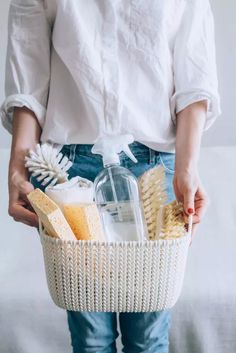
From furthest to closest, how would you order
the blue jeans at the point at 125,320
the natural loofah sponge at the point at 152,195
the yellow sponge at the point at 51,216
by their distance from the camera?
the blue jeans at the point at 125,320
the natural loofah sponge at the point at 152,195
the yellow sponge at the point at 51,216

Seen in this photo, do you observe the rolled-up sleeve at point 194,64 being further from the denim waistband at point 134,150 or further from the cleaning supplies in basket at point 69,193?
the cleaning supplies in basket at point 69,193

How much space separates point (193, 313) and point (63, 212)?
1.66 feet

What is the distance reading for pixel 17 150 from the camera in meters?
0.85

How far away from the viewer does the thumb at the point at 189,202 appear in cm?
72

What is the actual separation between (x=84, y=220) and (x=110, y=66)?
28 cm

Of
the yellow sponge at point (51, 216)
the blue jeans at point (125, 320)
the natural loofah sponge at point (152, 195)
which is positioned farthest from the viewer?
the blue jeans at point (125, 320)

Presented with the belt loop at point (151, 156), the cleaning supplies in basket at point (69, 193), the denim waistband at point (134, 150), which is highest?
the cleaning supplies in basket at point (69, 193)

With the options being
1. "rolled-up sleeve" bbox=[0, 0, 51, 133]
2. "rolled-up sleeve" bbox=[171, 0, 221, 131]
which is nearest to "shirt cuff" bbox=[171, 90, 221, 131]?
"rolled-up sleeve" bbox=[171, 0, 221, 131]

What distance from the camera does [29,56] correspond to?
887 millimetres

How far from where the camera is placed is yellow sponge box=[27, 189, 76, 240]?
2.09 ft

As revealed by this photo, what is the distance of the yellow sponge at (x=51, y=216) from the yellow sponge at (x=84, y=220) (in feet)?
0.04

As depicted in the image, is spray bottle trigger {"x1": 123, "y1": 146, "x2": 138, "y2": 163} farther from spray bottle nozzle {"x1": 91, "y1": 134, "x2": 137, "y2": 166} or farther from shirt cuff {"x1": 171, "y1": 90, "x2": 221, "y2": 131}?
shirt cuff {"x1": 171, "y1": 90, "x2": 221, "y2": 131}

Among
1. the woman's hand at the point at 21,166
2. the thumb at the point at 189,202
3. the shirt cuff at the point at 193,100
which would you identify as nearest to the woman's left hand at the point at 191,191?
the thumb at the point at 189,202

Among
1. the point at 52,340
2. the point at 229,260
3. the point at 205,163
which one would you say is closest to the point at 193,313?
the point at 229,260
